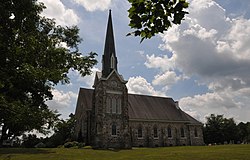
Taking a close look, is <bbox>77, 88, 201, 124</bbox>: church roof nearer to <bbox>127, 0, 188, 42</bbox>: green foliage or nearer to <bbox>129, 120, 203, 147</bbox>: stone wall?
<bbox>129, 120, 203, 147</bbox>: stone wall

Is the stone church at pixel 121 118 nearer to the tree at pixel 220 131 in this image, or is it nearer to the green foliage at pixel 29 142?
the green foliage at pixel 29 142

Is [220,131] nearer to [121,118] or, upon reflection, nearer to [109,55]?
[121,118]

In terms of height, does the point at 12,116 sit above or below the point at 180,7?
below

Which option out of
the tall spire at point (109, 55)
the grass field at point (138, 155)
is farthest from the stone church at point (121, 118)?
the grass field at point (138, 155)

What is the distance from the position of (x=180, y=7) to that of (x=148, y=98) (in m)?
48.6

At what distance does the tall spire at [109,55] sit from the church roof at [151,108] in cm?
646

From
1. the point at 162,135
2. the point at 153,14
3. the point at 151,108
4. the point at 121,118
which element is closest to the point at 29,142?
the point at 121,118

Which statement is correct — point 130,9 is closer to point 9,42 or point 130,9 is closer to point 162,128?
point 9,42

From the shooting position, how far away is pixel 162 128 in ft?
156

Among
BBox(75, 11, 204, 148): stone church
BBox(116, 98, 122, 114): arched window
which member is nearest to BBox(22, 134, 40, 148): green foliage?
BBox(75, 11, 204, 148): stone church

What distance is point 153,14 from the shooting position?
15.0 ft

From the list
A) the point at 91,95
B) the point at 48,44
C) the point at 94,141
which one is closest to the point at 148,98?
the point at 91,95

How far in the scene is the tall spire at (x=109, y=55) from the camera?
43406mm

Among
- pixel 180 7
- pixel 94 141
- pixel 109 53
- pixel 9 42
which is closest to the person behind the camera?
pixel 180 7
